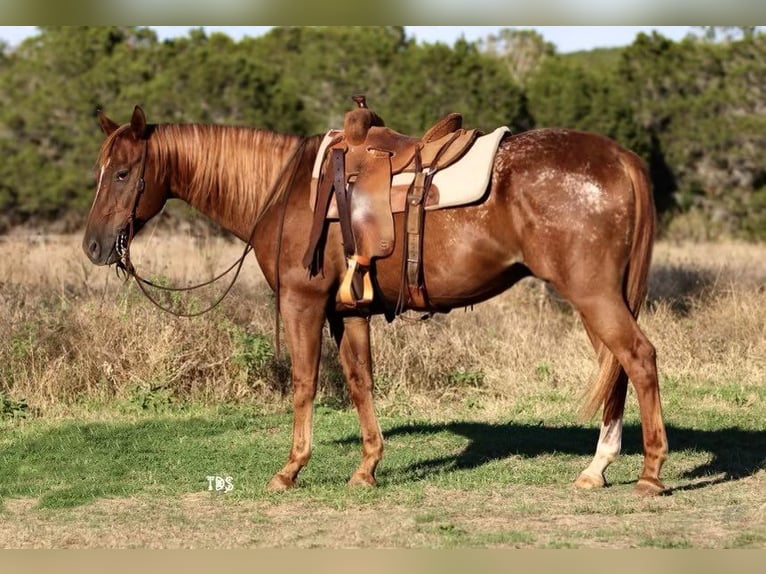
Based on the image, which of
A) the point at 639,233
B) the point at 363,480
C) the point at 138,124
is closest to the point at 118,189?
the point at 138,124

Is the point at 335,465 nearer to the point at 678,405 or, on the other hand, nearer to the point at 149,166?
the point at 149,166

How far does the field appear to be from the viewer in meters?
5.78

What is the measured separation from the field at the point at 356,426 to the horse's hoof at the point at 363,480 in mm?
103

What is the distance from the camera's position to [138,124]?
6766mm

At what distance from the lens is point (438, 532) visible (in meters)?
5.52

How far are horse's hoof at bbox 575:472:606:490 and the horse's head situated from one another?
10.2ft

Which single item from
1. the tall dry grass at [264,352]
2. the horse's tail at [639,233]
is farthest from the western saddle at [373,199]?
the tall dry grass at [264,352]

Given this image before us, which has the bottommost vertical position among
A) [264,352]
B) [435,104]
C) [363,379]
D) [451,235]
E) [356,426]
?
[356,426]

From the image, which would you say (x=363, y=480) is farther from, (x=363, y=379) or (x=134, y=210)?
(x=134, y=210)

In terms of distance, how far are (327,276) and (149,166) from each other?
1.34 m

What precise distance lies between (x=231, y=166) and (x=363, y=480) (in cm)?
209

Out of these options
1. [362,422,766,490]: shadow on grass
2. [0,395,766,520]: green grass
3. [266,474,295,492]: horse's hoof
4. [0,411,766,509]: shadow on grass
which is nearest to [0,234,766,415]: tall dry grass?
[0,395,766,520]: green grass

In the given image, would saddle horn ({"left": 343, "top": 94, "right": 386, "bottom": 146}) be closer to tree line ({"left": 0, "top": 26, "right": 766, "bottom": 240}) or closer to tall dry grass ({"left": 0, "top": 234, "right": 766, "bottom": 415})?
tall dry grass ({"left": 0, "top": 234, "right": 766, "bottom": 415})

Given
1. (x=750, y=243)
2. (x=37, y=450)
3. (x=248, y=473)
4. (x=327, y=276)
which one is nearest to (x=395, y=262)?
(x=327, y=276)
